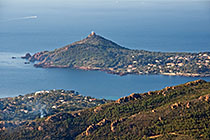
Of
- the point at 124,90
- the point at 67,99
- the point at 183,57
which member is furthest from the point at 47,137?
the point at 183,57

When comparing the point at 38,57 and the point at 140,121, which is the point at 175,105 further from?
the point at 38,57

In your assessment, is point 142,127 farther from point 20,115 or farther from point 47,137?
point 20,115

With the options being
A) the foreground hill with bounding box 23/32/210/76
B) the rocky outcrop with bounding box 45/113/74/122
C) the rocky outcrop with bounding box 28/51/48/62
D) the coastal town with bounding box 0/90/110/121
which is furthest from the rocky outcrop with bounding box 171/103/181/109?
the rocky outcrop with bounding box 28/51/48/62

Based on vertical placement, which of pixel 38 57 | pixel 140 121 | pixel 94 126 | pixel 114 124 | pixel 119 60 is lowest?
pixel 119 60

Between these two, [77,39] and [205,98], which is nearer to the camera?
[205,98]

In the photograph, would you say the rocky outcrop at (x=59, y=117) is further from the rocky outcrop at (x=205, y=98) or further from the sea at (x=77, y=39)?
the sea at (x=77, y=39)

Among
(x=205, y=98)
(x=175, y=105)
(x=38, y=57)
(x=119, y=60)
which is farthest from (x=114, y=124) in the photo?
(x=38, y=57)

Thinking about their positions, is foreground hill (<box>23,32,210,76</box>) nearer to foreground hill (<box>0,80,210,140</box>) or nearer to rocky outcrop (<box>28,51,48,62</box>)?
rocky outcrop (<box>28,51,48,62</box>)
